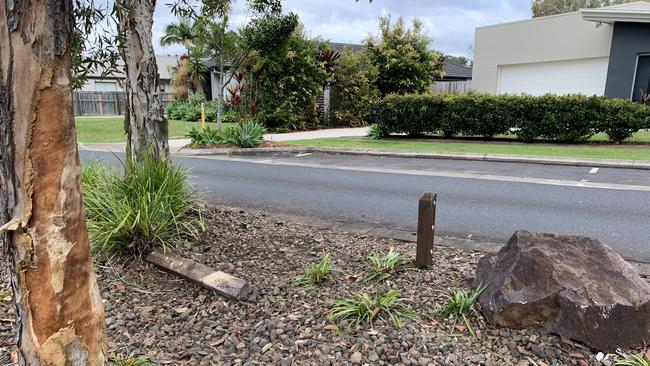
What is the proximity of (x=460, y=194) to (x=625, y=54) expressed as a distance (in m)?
13.8

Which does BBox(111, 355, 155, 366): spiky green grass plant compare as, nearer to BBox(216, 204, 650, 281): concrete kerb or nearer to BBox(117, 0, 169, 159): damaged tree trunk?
BBox(117, 0, 169, 159): damaged tree trunk

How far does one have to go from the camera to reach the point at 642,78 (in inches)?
669

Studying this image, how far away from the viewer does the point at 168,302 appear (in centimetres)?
345

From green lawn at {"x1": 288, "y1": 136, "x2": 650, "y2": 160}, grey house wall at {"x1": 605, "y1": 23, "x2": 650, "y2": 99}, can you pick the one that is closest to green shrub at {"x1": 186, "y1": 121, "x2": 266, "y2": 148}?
green lawn at {"x1": 288, "y1": 136, "x2": 650, "y2": 160}

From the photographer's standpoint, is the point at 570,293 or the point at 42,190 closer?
the point at 42,190

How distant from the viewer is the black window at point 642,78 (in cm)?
1684

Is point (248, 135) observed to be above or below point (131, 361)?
above

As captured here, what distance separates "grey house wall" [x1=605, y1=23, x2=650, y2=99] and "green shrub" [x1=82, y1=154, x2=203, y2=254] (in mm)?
17928

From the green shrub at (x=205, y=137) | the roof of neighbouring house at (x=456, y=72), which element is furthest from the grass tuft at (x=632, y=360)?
the roof of neighbouring house at (x=456, y=72)

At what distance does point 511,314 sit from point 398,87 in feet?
66.9

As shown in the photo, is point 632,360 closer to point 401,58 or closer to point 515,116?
point 515,116

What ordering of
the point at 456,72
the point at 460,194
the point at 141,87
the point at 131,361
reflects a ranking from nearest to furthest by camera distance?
the point at 131,361 → the point at 141,87 → the point at 460,194 → the point at 456,72

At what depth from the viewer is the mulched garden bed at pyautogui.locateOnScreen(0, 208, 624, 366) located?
272cm

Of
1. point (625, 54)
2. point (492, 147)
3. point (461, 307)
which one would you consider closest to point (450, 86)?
point (625, 54)
